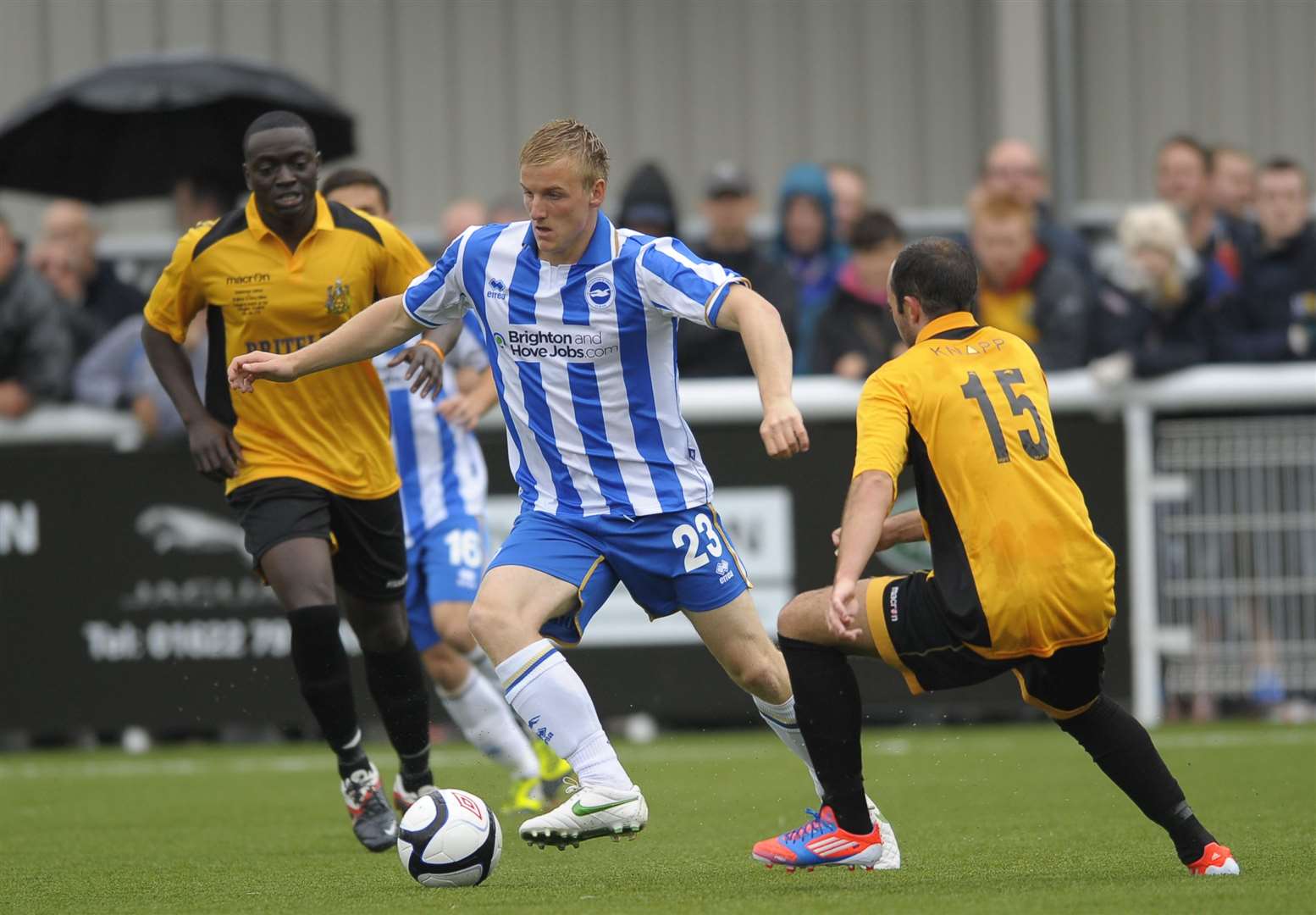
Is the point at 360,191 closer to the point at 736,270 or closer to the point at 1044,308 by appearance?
the point at 736,270

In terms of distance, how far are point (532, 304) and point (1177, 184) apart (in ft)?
24.0

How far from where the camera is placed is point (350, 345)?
649 centimetres

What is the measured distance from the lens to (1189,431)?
36.7 feet

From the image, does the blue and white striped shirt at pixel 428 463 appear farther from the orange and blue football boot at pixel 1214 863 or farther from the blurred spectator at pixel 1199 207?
the blurred spectator at pixel 1199 207

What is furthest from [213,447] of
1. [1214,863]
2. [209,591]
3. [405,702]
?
[209,591]

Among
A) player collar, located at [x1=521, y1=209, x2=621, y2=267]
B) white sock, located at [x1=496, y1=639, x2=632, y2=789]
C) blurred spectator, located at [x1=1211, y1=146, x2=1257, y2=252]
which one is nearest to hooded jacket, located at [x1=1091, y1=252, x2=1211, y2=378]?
blurred spectator, located at [x1=1211, y1=146, x2=1257, y2=252]

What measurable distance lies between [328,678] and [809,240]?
18.3ft

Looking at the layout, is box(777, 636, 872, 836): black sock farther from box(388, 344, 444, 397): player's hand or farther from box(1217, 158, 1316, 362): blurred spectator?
box(1217, 158, 1316, 362): blurred spectator

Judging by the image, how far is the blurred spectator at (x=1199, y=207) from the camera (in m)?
11.8

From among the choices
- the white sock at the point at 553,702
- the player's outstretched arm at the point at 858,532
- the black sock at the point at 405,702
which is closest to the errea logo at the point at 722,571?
the white sock at the point at 553,702

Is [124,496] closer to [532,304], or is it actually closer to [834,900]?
[532,304]

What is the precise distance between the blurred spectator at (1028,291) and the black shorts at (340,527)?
15.2 feet

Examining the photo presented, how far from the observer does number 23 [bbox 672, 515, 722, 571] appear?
619 centimetres

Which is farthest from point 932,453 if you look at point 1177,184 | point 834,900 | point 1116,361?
point 1177,184
